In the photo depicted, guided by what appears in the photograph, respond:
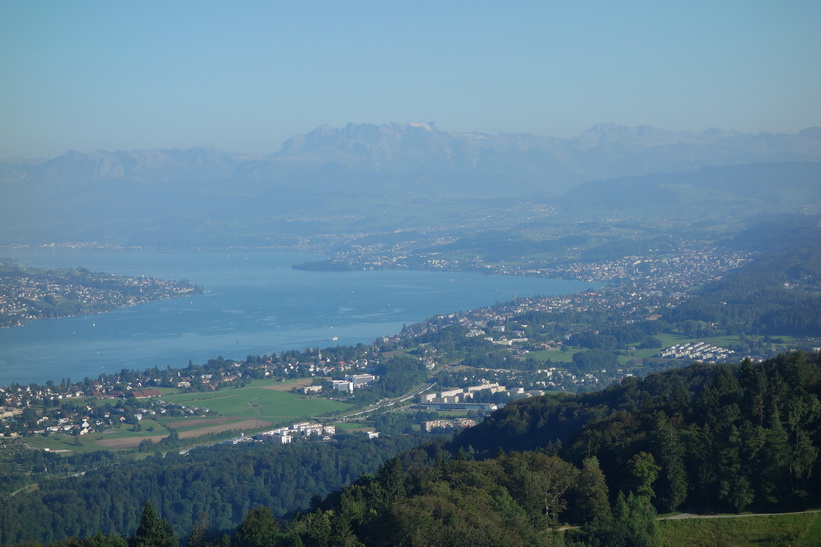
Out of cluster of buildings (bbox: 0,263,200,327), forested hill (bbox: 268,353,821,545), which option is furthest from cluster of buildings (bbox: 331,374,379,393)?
cluster of buildings (bbox: 0,263,200,327)

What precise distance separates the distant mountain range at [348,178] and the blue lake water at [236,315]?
2758 centimetres

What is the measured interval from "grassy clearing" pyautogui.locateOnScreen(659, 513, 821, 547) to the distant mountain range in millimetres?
86830

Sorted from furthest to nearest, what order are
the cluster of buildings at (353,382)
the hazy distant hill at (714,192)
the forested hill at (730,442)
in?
the hazy distant hill at (714,192), the cluster of buildings at (353,382), the forested hill at (730,442)

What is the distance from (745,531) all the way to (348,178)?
145 meters

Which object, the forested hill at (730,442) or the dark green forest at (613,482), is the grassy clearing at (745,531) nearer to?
the dark green forest at (613,482)

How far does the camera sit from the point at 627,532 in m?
12.0

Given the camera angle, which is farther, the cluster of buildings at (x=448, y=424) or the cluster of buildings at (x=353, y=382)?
the cluster of buildings at (x=353, y=382)

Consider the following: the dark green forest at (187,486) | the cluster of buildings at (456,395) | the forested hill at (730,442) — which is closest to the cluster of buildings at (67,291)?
the cluster of buildings at (456,395)

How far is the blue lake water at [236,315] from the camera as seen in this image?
40.4m

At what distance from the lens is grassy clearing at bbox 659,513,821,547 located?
39.6 feet

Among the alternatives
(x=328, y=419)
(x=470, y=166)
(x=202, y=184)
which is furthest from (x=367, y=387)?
(x=470, y=166)

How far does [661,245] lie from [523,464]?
208 feet

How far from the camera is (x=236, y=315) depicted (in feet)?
173

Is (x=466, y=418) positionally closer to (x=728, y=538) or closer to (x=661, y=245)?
(x=728, y=538)
